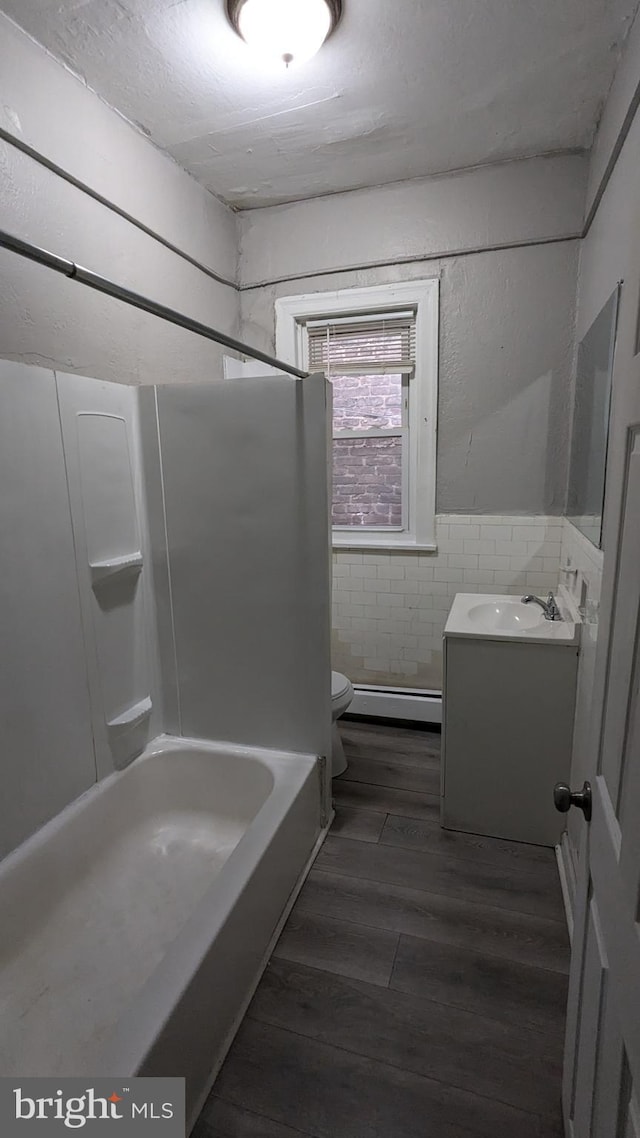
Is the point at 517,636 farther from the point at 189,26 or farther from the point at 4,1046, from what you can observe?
the point at 189,26

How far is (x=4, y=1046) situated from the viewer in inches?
49.4

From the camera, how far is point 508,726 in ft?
6.70

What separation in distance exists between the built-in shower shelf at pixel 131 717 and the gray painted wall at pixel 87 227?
1218 millimetres

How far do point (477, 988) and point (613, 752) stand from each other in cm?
111

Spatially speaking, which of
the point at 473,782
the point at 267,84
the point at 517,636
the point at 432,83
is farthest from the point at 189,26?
the point at 473,782

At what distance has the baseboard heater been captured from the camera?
2.95 meters

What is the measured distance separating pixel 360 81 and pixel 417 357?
3.63ft

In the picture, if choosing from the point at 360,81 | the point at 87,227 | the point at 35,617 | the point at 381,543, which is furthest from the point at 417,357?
the point at 35,617

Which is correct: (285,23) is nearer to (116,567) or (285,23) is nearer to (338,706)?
(116,567)

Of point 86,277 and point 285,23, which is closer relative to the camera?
point 86,277

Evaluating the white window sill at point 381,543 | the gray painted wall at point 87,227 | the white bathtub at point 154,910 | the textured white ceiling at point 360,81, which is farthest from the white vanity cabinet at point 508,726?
the textured white ceiling at point 360,81

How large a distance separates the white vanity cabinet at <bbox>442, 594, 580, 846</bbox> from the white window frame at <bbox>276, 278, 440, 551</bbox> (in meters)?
0.86

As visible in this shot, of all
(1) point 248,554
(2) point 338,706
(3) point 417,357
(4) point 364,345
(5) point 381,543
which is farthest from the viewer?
(5) point 381,543

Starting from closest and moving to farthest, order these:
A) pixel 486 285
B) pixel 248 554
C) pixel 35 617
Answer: pixel 35 617
pixel 248 554
pixel 486 285
